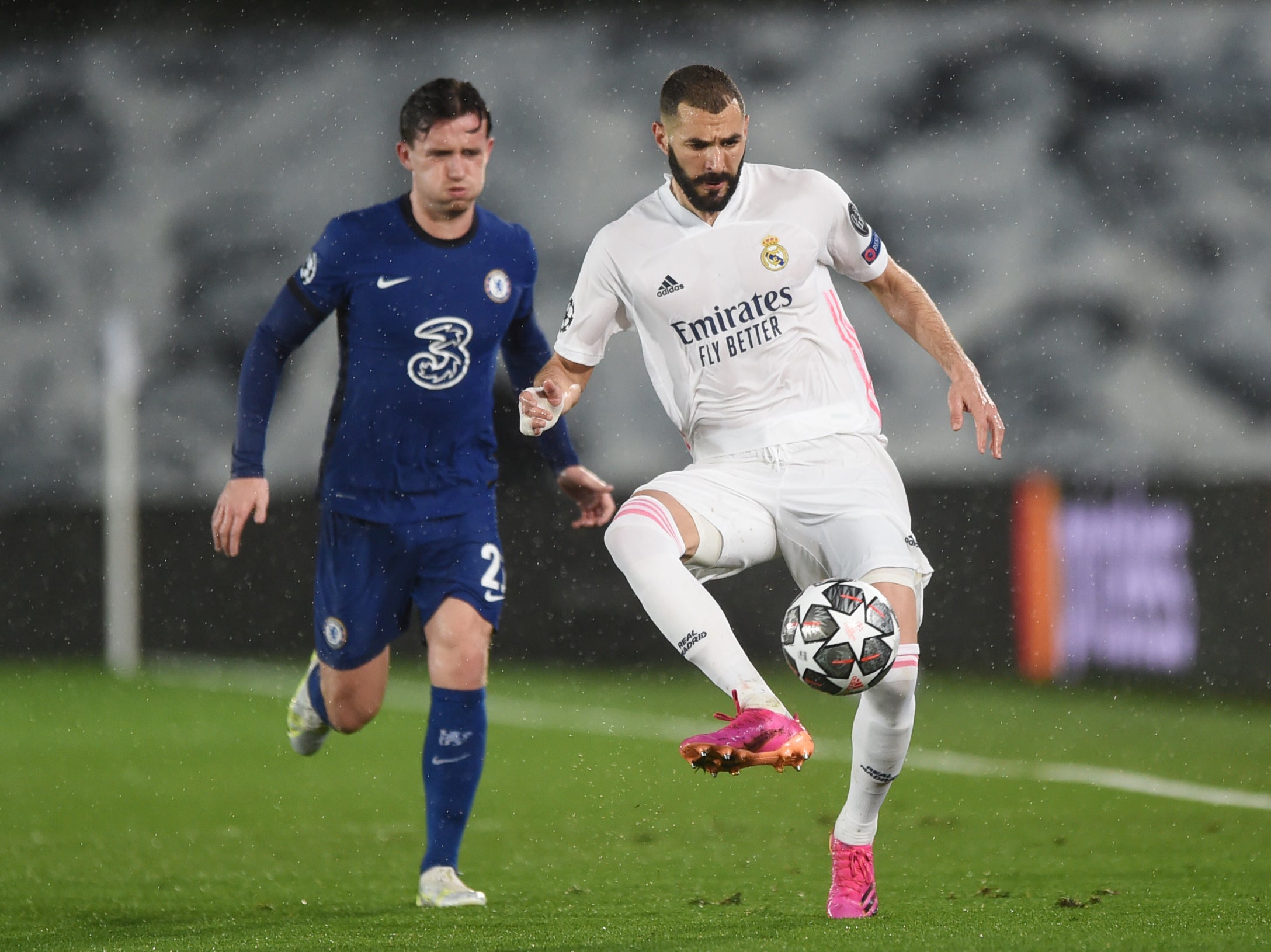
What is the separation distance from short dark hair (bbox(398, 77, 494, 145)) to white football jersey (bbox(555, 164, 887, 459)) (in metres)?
0.63

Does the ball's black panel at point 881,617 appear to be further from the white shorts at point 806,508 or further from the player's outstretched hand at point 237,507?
the player's outstretched hand at point 237,507

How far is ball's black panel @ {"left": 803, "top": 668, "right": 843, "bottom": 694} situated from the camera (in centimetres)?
450

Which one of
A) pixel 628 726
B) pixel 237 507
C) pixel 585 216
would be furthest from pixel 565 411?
pixel 585 216

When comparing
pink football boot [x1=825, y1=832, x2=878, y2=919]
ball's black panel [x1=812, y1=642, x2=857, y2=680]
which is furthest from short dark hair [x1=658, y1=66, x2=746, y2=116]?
pink football boot [x1=825, y1=832, x2=878, y2=919]

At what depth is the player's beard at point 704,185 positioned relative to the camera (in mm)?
4902

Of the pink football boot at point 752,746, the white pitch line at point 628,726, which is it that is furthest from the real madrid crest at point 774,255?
the white pitch line at point 628,726

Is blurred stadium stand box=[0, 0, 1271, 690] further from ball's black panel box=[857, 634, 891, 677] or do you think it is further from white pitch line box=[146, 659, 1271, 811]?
ball's black panel box=[857, 634, 891, 677]

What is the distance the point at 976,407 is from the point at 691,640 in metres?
0.99

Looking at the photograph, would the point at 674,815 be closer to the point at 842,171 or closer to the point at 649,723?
the point at 649,723

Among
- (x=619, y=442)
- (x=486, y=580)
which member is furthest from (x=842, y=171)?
(x=486, y=580)

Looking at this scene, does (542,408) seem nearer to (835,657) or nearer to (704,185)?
(704,185)

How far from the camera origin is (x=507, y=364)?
20.0 ft

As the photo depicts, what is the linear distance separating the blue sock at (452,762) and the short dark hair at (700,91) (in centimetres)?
191

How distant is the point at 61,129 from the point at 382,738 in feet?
37.5
